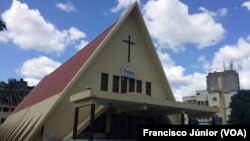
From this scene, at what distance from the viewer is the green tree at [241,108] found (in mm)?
58281

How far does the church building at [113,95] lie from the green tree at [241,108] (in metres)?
33.7

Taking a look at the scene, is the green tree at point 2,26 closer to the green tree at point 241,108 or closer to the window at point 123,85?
the window at point 123,85

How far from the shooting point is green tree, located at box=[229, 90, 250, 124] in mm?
Answer: 58281

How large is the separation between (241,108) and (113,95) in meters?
47.1

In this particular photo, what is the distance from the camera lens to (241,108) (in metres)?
59.8

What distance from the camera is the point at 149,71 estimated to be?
28.0 m

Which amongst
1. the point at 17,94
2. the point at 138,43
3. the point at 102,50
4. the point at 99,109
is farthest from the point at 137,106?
the point at 17,94

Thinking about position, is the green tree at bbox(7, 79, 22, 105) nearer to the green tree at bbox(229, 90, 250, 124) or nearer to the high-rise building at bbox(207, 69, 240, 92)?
the high-rise building at bbox(207, 69, 240, 92)

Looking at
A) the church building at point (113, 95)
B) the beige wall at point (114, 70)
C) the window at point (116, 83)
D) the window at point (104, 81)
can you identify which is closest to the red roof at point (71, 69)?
the church building at point (113, 95)

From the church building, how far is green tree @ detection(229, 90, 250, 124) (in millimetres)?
33685

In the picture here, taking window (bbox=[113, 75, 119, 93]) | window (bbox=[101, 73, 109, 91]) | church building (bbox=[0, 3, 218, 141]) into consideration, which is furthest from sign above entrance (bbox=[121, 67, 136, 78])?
window (bbox=[101, 73, 109, 91])

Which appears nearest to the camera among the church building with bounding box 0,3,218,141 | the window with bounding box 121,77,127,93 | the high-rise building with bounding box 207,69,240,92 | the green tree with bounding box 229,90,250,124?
the church building with bounding box 0,3,218,141

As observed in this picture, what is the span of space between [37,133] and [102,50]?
790 centimetres

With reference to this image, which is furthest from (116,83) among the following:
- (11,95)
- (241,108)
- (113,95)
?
(11,95)
